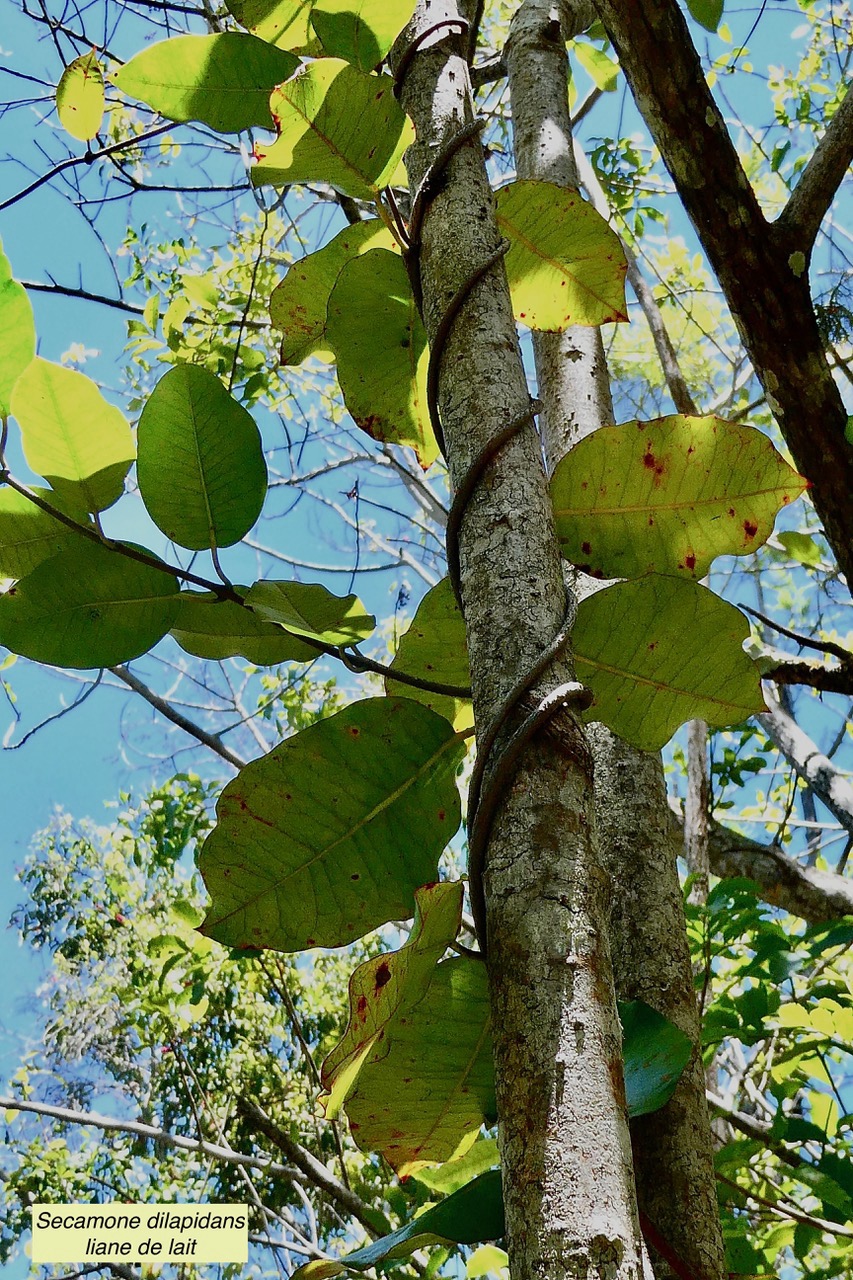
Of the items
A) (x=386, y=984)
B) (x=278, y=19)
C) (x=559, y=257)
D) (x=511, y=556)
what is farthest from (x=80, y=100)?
(x=386, y=984)

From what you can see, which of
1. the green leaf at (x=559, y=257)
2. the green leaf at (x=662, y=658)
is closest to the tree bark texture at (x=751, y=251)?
the green leaf at (x=559, y=257)

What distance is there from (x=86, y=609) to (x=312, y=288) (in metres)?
0.37

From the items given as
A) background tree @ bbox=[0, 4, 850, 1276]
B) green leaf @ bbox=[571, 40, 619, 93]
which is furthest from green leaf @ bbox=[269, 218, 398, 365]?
green leaf @ bbox=[571, 40, 619, 93]

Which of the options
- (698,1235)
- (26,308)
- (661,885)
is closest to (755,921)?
(661,885)

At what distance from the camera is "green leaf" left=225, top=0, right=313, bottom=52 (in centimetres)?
74

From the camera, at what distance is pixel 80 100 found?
1029 mm

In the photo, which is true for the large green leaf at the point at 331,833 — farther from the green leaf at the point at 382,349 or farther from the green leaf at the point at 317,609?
the green leaf at the point at 382,349

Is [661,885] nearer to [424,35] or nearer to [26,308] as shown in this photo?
[26,308]

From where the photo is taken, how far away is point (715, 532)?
61 centimetres

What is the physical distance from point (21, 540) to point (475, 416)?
258 millimetres

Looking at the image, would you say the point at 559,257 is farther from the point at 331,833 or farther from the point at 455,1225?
the point at 455,1225

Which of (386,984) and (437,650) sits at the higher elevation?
(437,650)

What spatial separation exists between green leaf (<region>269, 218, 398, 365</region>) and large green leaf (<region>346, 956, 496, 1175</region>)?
51 cm

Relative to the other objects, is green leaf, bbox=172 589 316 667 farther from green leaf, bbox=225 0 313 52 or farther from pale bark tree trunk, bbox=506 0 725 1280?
green leaf, bbox=225 0 313 52
